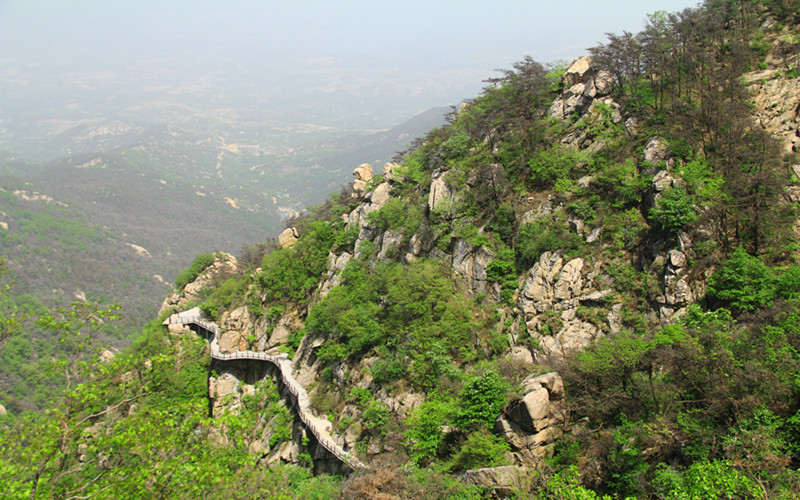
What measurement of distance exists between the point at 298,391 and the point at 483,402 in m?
18.4

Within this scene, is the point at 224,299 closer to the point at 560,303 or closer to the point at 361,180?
the point at 361,180

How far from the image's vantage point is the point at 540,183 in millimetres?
29000

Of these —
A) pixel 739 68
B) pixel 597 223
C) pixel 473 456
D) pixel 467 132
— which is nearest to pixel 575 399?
pixel 473 456

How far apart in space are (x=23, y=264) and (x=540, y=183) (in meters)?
180

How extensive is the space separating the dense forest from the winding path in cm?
68

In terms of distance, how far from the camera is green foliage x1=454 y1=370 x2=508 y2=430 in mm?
18172

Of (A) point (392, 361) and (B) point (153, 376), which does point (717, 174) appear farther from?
(B) point (153, 376)

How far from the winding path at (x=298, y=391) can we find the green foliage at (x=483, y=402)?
5989 millimetres

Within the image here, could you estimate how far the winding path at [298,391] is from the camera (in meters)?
25.3

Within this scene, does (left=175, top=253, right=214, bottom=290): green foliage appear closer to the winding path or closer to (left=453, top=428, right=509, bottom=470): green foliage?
the winding path

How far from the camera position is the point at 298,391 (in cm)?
3250

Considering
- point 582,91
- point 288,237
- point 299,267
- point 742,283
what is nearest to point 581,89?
point 582,91

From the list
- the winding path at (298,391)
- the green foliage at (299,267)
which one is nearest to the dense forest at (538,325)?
the green foliage at (299,267)

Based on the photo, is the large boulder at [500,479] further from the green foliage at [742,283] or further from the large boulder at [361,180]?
the large boulder at [361,180]
